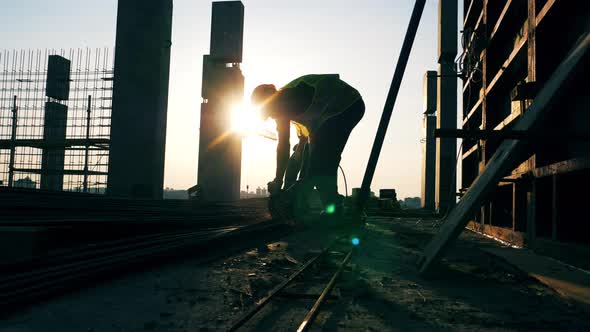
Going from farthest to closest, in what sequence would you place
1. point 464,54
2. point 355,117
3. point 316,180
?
point 464,54, point 355,117, point 316,180

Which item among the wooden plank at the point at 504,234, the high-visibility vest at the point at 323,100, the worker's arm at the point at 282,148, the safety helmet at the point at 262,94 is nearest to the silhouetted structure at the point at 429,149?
the wooden plank at the point at 504,234

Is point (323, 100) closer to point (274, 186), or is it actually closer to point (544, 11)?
point (274, 186)

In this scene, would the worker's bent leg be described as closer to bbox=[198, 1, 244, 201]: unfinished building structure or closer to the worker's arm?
the worker's arm

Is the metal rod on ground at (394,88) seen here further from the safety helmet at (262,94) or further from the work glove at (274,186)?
the safety helmet at (262,94)

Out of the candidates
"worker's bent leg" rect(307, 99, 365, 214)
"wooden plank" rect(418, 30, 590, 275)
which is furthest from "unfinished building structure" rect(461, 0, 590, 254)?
"worker's bent leg" rect(307, 99, 365, 214)

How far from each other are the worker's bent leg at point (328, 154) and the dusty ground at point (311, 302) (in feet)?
10.2

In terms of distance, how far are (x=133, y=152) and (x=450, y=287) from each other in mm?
9216

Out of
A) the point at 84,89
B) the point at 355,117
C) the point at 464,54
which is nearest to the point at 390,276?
the point at 355,117

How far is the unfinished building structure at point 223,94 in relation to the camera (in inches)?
617

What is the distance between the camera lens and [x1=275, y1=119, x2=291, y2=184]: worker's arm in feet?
22.5

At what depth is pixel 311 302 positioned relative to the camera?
290 centimetres

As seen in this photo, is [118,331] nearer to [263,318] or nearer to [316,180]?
[263,318]

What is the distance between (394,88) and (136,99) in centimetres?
733

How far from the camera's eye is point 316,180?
7441 mm
